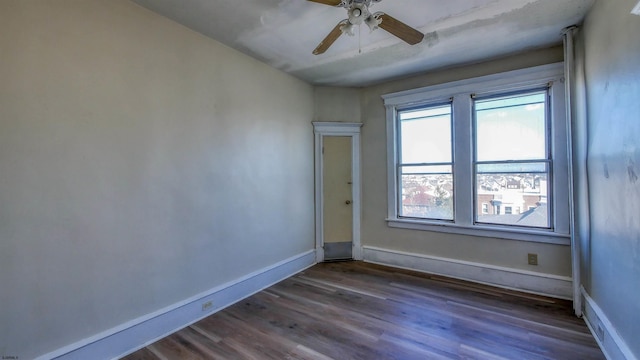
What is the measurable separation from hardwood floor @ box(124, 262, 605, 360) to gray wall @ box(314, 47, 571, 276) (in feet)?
1.27

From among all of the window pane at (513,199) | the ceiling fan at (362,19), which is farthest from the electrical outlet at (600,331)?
the ceiling fan at (362,19)

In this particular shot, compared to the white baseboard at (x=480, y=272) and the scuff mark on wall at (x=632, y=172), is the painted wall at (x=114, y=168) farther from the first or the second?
the scuff mark on wall at (x=632, y=172)

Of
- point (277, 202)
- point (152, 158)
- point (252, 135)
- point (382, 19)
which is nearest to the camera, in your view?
point (382, 19)

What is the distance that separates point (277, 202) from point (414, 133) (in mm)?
2178

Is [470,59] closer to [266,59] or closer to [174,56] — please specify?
[266,59]

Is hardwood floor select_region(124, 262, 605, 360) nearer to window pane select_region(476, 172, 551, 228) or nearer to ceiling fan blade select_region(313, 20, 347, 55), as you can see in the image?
window pane select_region(476, 172, 551, 228)

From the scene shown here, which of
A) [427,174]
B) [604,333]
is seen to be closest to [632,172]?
[604,333]

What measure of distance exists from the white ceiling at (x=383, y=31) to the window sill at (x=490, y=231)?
203 centimetres

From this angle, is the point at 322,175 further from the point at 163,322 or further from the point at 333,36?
the point at 163,322

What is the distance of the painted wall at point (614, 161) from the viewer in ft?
5.16

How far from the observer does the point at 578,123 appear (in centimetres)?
252

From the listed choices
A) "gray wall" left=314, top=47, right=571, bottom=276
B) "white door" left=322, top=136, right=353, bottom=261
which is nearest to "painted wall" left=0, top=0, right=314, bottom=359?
"white door" left=322, top=136, right=353, bottom=261

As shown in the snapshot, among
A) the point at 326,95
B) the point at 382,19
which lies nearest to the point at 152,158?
the point at 382,19

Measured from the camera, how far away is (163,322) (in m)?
2.29
